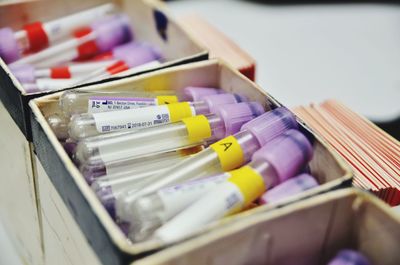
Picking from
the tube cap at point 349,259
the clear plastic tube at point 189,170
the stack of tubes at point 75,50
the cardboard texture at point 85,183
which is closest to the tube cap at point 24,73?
the stack of tubes at point 75,50

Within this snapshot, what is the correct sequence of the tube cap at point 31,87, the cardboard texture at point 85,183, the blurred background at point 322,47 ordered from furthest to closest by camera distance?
the blurred background at point 322,47 → the tube cap at point 31,87 → the cardboard texture at point 85,183

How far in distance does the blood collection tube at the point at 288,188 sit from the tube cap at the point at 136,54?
0.29 m

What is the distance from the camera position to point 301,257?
0.35m

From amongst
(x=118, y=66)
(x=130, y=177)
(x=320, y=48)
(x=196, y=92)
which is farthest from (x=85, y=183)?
(x=320, y=48)

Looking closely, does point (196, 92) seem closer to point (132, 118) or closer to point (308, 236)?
point (132, 118)

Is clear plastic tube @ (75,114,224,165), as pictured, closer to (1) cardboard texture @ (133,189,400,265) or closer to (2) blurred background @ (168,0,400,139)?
(1) cardboard texture @ (133,189,400,265)

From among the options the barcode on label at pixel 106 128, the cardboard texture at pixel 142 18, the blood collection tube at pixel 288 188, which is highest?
the cardboard texture at pixel 142 18

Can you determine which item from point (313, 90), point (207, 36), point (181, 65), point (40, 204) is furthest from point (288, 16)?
point (40, 204)

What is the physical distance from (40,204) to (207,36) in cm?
35

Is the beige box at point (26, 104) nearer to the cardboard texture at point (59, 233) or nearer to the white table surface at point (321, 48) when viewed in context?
the cardboard texture at point (59, 233)

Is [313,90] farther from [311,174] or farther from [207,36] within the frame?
[311,174]

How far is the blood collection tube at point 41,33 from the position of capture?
1.92ft

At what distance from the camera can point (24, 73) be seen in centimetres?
56

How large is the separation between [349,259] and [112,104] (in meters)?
0.22
